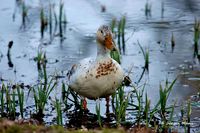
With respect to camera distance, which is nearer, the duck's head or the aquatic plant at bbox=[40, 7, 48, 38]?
the duck's head

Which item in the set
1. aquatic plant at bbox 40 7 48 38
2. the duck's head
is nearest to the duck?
the duck's head

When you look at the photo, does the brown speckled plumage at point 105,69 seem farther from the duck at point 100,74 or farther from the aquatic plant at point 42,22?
the aquatic plant at point 42,22

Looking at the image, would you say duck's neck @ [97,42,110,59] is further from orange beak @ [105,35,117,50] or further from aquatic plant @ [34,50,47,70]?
aquatic plant @ [34,50,47,70]

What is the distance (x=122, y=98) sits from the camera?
713 cm

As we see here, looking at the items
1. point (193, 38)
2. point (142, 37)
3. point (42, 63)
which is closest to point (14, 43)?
point (42, 63)

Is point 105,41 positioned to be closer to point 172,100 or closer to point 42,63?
point 172,100

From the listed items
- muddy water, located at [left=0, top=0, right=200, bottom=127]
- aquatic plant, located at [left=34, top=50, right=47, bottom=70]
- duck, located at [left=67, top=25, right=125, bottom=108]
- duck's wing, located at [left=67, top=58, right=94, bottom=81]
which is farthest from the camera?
aquatic plant, located at [left=34, top=50, right=47, bottom=70]

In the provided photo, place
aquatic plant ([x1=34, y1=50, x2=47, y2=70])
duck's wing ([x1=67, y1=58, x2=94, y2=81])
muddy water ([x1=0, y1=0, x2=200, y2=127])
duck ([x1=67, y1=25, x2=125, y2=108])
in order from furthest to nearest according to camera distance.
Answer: aquatic plant ([x1=34, y1=50, x2=47, y2=70]) → muddy water ([x1=0, y1=0, x2=200, y2=127]) → duck's wing ([x1=67, y1=58, x2=94, y2=81]) → duck ([x1=67, y1=25, x2=125, y2=108])

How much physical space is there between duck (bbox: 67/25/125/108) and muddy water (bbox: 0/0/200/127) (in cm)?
68

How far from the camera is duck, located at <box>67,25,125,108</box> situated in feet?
23.0

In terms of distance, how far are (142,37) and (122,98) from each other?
367 cm

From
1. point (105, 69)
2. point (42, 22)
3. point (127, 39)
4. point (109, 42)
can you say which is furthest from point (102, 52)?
point (42, 22)

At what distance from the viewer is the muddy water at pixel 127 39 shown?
8.91 metres

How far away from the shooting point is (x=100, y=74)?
7.01 metres
